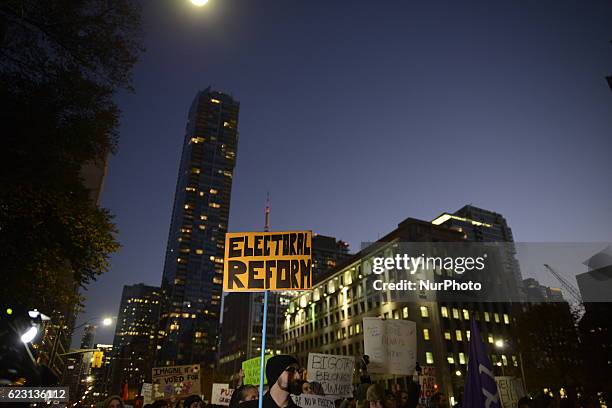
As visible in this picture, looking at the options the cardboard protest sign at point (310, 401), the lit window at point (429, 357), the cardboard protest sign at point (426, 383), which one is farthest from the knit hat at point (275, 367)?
the lit window at point (429, 357)

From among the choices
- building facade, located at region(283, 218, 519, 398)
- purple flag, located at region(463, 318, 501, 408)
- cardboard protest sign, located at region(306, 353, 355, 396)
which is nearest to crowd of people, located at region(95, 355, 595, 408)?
cardboard protest sign, located at region(306, 353, 355, 396)

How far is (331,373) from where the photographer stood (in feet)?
39.0

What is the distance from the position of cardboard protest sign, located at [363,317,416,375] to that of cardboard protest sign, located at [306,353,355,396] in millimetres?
876

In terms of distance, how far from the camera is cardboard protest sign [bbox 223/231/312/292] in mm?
6816

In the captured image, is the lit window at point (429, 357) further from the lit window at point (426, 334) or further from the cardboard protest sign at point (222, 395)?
the cardboard protest sign at point (222, 395)

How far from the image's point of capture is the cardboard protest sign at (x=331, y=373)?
38.3ft

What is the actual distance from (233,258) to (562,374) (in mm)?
45267

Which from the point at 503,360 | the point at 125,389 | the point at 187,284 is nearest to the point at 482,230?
the point at 503,360

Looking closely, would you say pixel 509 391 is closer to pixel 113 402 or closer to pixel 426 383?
pixel 426 383

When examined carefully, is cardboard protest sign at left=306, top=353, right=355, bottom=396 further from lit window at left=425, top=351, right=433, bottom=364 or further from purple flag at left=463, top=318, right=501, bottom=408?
lit window at left=425, top=351, right=433, bottom=364

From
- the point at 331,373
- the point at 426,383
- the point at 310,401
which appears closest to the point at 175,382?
the point at 331,373

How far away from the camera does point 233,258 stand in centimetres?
697

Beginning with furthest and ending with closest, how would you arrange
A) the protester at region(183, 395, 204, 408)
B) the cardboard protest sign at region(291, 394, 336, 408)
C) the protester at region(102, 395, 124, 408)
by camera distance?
the protester at region(183, 395, 204, 408)
the cardboard protest sign at region(291, 394, 336, 408)
the protester at region(102, 395, 124, 408)

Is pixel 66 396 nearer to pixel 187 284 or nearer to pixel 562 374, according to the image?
pixel 562 374
